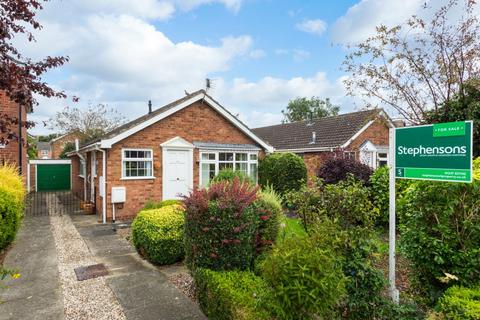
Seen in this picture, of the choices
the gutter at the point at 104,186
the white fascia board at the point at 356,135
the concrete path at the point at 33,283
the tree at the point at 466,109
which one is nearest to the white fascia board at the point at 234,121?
the gutter at the point at 104,186

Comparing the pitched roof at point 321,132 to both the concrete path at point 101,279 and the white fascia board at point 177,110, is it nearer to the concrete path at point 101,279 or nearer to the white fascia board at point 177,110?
the white fascia board at point 177,110

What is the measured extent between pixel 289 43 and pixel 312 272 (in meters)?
10.2

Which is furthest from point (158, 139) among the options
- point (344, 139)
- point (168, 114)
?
point (344, 139)

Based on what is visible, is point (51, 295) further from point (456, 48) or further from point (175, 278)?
point (456, 48)

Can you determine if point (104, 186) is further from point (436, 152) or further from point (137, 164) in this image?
point (436, 152)

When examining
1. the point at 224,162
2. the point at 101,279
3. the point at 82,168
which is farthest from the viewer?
the point at 82,168

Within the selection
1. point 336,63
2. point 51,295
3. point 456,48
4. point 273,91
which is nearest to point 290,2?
point 336,63

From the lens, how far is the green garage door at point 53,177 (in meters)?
24.2

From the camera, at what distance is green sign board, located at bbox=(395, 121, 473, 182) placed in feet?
10.7

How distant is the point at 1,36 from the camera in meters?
4.47

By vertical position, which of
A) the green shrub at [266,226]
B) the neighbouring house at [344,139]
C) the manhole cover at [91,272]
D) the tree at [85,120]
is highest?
the tree at [85,120]

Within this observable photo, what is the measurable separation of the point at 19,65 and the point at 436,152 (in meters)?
6.46

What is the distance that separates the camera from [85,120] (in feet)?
101

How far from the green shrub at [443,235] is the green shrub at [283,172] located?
9.63 metres
